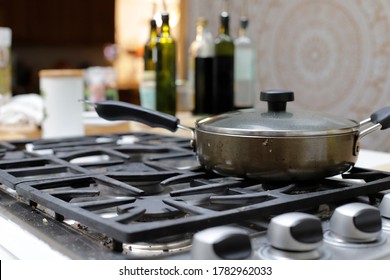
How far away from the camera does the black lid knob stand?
775mm

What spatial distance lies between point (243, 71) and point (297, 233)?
124 centimetres

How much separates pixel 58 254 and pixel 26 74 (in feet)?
17.6

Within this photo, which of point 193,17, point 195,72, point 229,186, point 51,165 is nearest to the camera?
point 229,186

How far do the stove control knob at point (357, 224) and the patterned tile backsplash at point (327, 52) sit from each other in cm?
94

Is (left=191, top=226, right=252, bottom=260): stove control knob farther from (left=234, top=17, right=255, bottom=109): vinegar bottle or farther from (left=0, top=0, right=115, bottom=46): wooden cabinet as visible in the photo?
(left=0, top=0, right=115, bottom=46): wooden cabinet

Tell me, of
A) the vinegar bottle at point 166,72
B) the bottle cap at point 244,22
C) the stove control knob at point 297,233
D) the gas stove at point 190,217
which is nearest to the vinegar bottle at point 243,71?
the bottle cap at point 244,22

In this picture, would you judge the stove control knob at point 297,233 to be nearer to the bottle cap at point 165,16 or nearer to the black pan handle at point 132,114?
the black pan handle at point 132,114

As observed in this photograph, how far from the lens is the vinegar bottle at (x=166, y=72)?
1.64m

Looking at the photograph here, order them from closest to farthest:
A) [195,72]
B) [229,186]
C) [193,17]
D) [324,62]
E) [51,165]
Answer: [229,186] → [51,165] → [324,62] → [195,72] → [193,17]

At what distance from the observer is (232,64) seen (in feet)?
5.50

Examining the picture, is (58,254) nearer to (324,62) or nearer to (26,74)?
(324,62)

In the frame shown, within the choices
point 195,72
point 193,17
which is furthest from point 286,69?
point 193,17

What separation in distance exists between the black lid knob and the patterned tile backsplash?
764 mm

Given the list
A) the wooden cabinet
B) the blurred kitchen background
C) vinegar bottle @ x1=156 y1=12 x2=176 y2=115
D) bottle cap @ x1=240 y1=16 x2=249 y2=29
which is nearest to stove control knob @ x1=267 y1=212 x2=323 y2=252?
the blurred kitchen background
